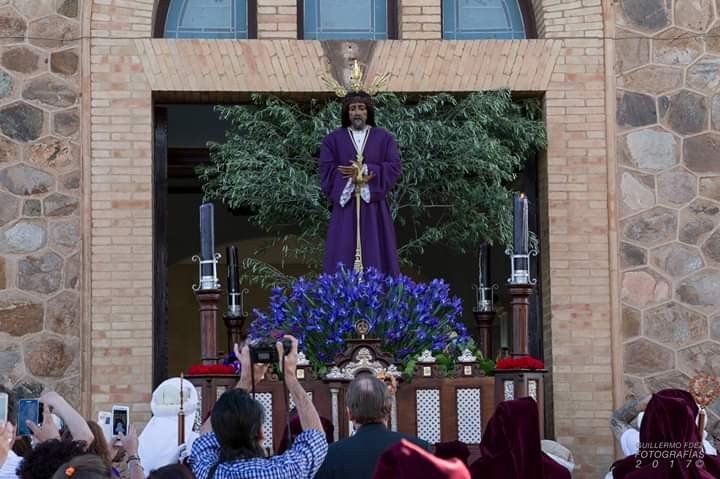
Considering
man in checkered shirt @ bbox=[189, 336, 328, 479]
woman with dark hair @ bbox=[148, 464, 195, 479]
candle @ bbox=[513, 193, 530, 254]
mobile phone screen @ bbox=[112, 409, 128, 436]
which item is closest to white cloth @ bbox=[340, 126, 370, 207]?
candle @ bbox=[513, 193, 530, 254]

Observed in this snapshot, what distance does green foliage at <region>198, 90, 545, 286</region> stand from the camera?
14695mm

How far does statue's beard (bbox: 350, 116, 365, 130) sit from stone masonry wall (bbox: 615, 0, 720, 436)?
3.17 metres

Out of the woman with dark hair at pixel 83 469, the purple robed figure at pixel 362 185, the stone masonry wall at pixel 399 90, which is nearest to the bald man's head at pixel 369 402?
the woman with dark hair at pixel 83 469

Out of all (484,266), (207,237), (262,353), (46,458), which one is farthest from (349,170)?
(46,458)

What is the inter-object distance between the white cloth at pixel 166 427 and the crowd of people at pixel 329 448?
0.72 meters

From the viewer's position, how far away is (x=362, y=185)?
1240 centimetres

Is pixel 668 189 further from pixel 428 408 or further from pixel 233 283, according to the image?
pixel 428 408

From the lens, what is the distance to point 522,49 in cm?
1488

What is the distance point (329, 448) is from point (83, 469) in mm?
1708

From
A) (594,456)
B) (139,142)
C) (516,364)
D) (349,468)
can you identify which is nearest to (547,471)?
(349,468)

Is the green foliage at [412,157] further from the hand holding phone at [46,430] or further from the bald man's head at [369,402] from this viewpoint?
the bald man's head at [369,402]

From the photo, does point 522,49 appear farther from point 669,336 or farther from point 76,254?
point 76,254

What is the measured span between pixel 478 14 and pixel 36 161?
455 centimetres

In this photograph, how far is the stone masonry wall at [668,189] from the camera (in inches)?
566
